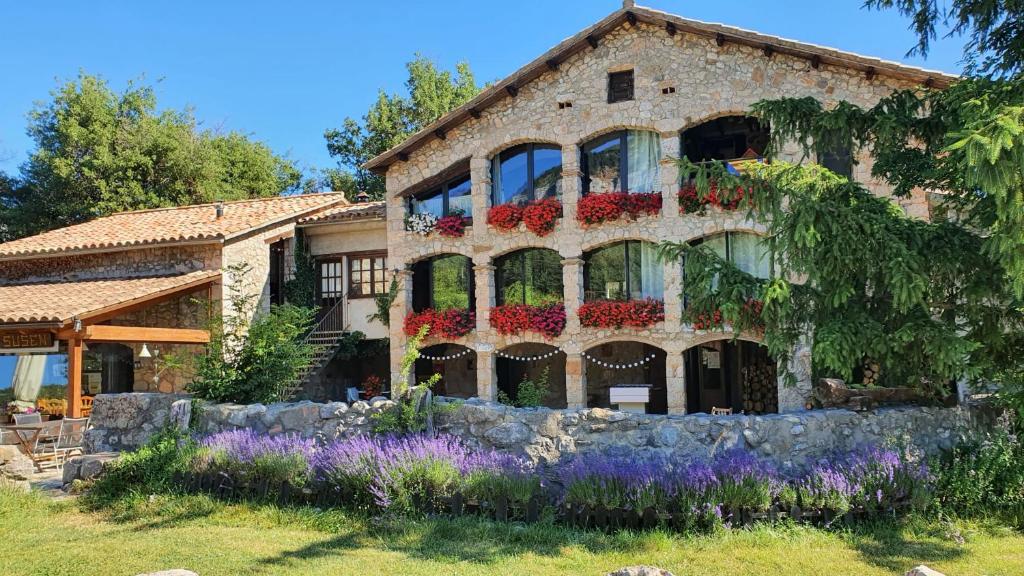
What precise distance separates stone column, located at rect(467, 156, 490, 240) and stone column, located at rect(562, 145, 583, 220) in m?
2.01

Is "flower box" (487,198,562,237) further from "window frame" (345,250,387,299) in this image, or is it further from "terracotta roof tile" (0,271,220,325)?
"terracotta roof tile" (0,271,220,325)

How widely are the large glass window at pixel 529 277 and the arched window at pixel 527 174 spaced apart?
1.37m

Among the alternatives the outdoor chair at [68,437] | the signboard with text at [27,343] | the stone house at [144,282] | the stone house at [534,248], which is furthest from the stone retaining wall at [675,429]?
the signboard with text at [27,343]

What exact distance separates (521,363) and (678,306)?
5020 millimetres

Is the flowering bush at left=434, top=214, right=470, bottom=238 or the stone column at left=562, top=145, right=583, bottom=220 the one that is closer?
the stone column at left=562, top=145, right=583, bottom=220

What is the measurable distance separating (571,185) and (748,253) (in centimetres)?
429

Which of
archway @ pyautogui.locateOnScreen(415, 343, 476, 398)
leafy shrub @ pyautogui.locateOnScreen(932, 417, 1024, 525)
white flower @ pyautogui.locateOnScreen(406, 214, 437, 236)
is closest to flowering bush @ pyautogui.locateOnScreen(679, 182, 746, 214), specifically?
white flower @ pyautogui.locateOnScreen(406, 214, 437, 236)

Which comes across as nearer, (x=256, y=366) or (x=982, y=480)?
(x=982, y=480)

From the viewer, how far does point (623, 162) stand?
1767cm

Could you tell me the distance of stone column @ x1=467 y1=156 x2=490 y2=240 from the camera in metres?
18.5

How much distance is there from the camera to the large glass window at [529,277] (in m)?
18.3

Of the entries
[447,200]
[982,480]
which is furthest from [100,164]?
[982,480]

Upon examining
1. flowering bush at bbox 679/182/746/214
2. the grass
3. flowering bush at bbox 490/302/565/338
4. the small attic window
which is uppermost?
the small attic window

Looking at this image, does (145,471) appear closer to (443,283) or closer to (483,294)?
(483,294)
